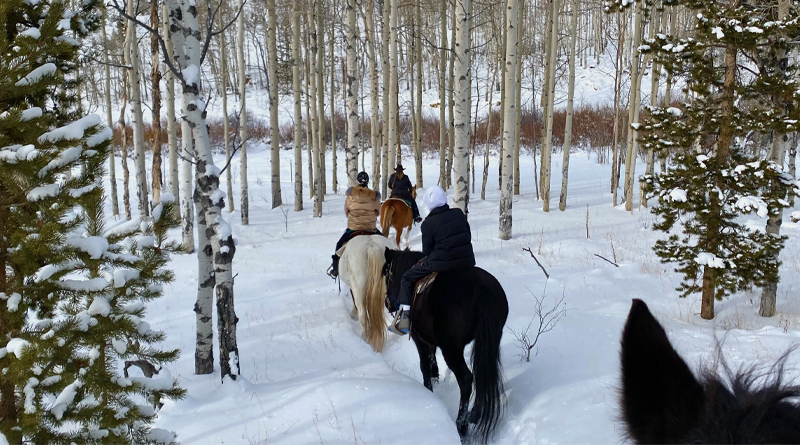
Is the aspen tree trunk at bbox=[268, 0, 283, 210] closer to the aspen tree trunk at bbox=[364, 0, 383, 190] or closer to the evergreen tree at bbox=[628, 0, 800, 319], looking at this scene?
the aspen tree trunk at bbox=[364, 0, 383, 190]

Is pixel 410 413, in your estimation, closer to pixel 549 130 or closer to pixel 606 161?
pixel 549 130

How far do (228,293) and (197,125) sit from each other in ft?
5.73

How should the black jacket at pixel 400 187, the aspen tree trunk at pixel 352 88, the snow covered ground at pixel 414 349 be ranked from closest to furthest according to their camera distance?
the snow covered ground at pixel 414 349
the black jacket at pixel 400 187
the aspen tree trunk at pixel 352 88

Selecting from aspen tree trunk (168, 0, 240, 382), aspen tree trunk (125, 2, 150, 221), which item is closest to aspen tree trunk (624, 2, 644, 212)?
aspen tree trunk (168, 0, 240, 382)

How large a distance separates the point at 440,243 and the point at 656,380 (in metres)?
3.63

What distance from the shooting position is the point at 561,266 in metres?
9.52

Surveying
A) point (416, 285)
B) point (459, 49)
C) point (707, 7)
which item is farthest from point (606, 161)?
point (416, 285)

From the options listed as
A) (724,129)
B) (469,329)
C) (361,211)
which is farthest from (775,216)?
(361,211)

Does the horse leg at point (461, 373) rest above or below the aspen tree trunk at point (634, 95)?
below

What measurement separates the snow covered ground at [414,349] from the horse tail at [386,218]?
1.31m

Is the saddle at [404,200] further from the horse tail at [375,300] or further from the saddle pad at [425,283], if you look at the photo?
the saddle pad at [425,283]

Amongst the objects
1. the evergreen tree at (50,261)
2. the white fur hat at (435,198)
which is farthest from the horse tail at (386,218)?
the evergreen tree at (50,261)

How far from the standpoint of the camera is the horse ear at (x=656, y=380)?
1.15m

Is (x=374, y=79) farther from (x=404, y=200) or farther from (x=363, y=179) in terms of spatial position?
(x=363, y=179)
